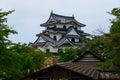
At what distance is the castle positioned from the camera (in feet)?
241

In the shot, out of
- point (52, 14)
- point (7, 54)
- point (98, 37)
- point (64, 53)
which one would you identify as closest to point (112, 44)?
point (98, 37)

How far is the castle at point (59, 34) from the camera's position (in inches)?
2886

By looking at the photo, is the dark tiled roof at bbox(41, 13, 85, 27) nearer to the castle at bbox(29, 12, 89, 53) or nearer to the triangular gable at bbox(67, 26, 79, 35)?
the castle at bbox(29, 12, 89, 53)

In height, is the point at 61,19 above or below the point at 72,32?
above

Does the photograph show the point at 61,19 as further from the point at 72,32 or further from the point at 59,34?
the point at 72,32

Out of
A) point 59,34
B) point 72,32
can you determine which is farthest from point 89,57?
point 59,34

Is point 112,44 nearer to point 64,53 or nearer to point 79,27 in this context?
point 64,53

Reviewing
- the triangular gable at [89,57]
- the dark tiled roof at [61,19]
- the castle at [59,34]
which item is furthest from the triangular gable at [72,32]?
the triangular gable at [89,57]

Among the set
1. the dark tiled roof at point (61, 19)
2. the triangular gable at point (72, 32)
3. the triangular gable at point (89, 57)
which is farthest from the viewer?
the dark tiled roof at point (61, 19)

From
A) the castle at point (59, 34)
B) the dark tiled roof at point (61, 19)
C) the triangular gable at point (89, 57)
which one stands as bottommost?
the triangular gable at point (89, 57)

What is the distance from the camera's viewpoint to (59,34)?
3059 inches

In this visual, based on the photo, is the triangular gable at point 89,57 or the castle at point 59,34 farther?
the castle at point 59,34

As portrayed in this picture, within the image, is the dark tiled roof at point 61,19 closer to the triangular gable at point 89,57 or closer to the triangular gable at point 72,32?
the triangular gable at point 72,32

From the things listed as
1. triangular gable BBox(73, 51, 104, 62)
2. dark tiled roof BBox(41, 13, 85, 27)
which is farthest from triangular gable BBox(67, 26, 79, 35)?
triangular gable BBox(73, 51, 104, 62)
